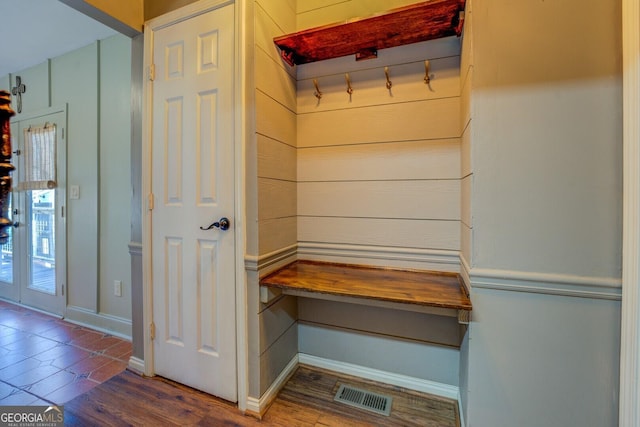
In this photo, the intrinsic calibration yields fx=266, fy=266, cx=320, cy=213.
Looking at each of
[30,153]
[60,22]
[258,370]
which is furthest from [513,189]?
[30,153]

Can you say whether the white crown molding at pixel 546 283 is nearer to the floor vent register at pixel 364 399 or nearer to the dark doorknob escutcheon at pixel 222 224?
the floor vent register at pixel 364 399

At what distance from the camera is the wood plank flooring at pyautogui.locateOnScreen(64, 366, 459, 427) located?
4.49 feet

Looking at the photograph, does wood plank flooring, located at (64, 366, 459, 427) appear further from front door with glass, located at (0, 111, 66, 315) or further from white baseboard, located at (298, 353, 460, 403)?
front door with glass, located at (0, 111, 66, 315)

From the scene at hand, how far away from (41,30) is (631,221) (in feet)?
12.8

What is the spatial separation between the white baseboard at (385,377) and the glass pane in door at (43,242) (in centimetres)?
281

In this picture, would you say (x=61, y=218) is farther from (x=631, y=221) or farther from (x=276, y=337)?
(x=631, y=221)

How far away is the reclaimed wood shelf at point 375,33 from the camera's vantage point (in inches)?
49.9

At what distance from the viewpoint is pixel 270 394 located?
1.51 m

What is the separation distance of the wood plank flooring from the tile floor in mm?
206

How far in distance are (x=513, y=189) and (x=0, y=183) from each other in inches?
75.4

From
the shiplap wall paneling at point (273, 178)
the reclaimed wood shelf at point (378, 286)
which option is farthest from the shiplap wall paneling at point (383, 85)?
the reclaimed wood shelf at point (378, 286)

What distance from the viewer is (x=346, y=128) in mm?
1690

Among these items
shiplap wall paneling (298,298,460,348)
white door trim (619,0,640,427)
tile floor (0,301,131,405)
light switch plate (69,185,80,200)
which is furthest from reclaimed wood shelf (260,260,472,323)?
light switch plate (69,185,80,200)

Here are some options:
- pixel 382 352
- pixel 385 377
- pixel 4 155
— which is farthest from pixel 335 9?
pixel 385 377
